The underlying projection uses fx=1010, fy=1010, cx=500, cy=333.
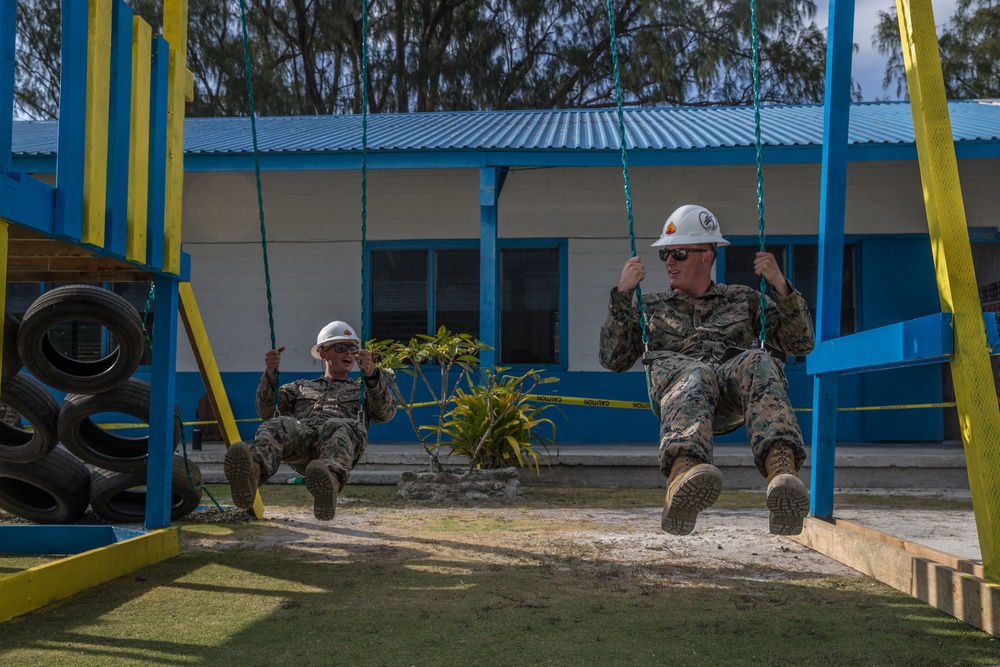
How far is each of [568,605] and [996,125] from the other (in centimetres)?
906

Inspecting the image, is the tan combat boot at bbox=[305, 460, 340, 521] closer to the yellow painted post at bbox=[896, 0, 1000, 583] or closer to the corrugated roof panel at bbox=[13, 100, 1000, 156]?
the yellow painted post at bbox=[896, 0, 1000, 583]

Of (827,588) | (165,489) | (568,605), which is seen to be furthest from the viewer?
(165,489)

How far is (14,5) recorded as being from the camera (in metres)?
4.19

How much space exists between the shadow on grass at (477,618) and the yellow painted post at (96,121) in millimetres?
1826

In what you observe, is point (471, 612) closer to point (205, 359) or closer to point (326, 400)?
point (326, 400)

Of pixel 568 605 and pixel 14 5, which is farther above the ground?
pixel 14 5

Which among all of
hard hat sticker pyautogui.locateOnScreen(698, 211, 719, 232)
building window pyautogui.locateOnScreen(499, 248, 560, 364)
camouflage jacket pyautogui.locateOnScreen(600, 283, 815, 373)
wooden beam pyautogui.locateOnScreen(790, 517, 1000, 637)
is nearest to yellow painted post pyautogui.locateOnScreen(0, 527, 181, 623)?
camouflage jacket pyautogui.locateOnScreen(600, 283, 815, 373)

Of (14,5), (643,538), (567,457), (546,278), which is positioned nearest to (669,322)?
(643,538)

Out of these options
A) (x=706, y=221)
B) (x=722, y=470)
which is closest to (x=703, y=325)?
(x=706, y=221)

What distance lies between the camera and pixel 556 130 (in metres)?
12.5

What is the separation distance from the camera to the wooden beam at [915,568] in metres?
4.18

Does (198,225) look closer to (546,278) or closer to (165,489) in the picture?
(546,278)

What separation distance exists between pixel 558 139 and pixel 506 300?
2113mm

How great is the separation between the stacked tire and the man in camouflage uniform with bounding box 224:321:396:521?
96 centimetres
